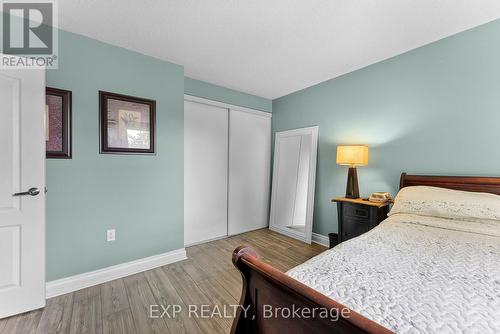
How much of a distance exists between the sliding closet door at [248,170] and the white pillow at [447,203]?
2170 millimetres

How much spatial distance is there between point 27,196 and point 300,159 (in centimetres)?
312

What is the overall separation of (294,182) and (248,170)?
796 millimetres

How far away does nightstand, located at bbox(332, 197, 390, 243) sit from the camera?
7.46 feet

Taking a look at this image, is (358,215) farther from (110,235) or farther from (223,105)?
(110,235)

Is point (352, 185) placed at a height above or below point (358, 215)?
above

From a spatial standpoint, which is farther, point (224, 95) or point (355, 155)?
point (224, 95)

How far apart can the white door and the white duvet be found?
6.73 ft

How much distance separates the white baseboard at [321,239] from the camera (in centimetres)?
309

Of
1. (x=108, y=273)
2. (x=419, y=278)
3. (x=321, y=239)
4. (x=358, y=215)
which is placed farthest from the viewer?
(x=321, y=239)

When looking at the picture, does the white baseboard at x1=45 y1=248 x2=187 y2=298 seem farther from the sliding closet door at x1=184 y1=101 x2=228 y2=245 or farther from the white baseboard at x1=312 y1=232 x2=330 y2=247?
the white baseboard at x1=312 y1=232 x2=330 y2=247

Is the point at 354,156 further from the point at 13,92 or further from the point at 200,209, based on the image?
the point at 13,92

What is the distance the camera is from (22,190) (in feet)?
5.51

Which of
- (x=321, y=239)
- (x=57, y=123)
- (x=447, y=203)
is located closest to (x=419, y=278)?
(x=447, y=203)

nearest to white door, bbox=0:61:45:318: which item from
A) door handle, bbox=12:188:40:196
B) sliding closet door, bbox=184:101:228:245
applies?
door handle, bbox=12:188:40:196
